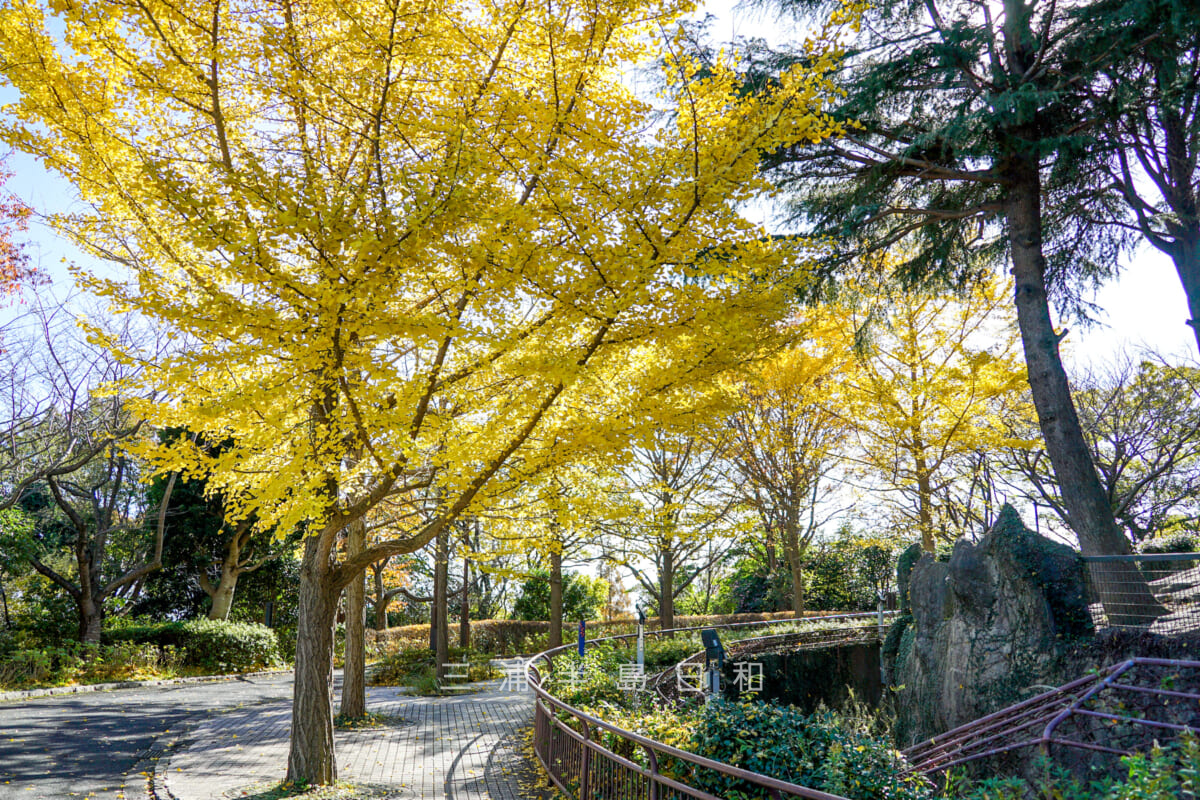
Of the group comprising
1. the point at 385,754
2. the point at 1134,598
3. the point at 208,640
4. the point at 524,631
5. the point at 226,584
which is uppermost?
the point at 226,584

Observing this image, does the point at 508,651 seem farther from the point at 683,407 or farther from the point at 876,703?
the point at 683,407

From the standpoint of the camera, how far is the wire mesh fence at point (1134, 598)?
798 cm

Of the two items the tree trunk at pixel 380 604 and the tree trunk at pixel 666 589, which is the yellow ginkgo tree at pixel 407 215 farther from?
the tree trunk at pixel 380 604

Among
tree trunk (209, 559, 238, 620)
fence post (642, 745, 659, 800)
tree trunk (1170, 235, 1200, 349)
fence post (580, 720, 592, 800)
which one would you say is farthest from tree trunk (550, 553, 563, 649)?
tree trunk (1170, 235, 1200, 349)

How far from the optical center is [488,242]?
5500 millimetres

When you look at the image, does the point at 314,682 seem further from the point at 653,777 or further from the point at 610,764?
the point at 653,777

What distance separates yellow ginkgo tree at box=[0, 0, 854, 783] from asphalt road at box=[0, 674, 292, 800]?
93.1 inches

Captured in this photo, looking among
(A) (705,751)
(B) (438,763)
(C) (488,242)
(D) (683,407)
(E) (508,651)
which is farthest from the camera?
(E) (508,651)

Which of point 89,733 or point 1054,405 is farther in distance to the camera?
point 1054,405

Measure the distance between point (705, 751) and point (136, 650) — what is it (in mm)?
16545

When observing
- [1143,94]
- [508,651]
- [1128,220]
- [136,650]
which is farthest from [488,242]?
[508,651]

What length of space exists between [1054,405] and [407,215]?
9810 mm

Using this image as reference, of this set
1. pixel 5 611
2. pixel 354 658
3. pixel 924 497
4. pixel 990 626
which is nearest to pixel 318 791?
pixel 354 658

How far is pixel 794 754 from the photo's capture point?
477 cm
